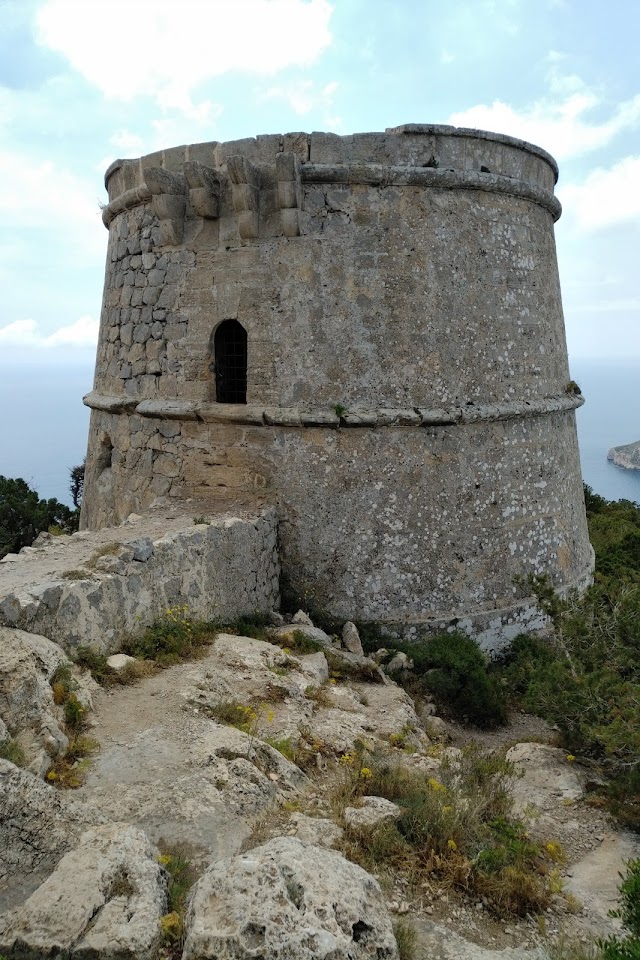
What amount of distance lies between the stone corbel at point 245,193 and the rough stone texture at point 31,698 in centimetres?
463

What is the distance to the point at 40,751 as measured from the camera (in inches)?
134

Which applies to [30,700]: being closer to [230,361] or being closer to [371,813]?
[371,813]

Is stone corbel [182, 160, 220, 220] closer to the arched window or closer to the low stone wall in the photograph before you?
the arched window

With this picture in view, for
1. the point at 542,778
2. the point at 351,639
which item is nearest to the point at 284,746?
the point at 542,778

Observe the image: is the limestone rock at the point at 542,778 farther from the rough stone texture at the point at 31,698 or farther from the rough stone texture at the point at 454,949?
the rough stone texture at the point at 31,698

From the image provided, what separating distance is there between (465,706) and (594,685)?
5.95 feet

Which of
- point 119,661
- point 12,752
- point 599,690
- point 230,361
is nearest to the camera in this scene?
point 12,752

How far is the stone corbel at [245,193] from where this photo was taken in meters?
6.84

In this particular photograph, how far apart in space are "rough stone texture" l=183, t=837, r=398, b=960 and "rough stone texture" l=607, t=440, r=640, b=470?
29.7 metres

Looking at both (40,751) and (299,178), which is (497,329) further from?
(40,751)

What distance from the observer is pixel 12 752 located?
3334 mm

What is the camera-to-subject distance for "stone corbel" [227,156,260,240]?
6840mm

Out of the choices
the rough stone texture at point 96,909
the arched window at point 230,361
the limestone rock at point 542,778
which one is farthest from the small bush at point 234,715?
the arched window at point 230,361

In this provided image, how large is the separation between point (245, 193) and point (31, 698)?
16.8 ft
